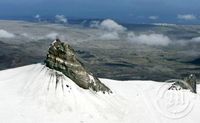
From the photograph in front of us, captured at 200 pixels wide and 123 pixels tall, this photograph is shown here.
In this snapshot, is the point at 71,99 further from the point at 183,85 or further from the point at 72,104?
the point at 183,85

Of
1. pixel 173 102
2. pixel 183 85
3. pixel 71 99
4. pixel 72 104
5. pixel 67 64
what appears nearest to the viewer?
pixel 72 104

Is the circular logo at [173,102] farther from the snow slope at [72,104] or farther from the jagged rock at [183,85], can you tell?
the jagged rock at [183,85]

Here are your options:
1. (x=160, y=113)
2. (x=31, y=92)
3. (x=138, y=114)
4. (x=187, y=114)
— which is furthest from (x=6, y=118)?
(x=187, y=114)

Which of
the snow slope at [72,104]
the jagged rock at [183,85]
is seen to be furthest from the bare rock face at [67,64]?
the jagged rock at [183,85]

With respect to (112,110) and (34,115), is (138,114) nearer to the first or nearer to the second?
(112,110)

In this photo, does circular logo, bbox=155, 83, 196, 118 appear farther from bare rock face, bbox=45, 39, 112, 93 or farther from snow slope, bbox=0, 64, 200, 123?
bare rock face, bbox=45, 39, 112, 93

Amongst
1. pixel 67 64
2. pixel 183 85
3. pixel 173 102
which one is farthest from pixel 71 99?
pixel 183 85
